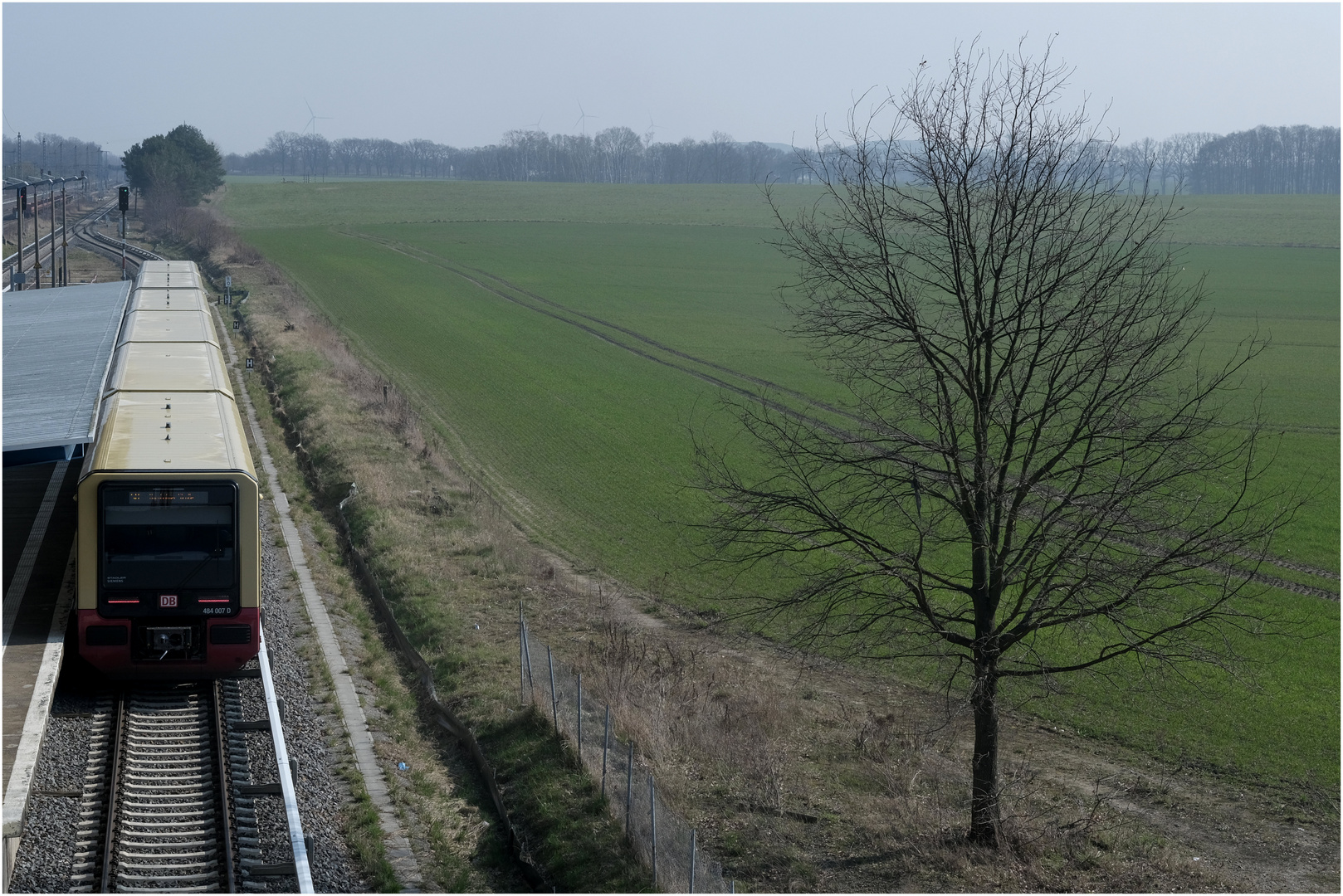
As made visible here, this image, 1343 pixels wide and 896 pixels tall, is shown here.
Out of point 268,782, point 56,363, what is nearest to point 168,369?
point 56,363

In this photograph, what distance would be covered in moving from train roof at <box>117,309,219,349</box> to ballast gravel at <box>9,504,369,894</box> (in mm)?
8553

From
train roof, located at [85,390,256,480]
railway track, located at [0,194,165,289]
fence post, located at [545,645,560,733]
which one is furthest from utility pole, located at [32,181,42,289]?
fence post, located at [545,645,560,733]

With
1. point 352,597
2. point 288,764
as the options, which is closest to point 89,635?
point 288,764

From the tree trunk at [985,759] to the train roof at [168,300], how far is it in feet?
69.1

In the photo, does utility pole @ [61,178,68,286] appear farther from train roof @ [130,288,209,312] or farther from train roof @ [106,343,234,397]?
train roof @ [106,343,234,397]

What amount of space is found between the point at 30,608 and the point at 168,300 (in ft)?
45.6

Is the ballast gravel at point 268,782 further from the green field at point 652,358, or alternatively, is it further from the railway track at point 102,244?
the railway track at point 102,244

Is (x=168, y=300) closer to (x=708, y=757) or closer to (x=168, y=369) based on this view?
(x=168, y=369)

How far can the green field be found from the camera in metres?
18.4

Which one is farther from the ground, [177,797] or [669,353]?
[669,353]

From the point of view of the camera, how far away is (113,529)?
45.3 ft

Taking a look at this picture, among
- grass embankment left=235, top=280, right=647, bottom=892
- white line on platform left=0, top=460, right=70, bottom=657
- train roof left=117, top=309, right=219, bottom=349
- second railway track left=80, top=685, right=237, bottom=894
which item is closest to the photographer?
second railway track left=80, top=685, right=237, bottom=894

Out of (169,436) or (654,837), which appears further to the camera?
(169,436)

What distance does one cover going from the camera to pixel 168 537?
14.1 m
